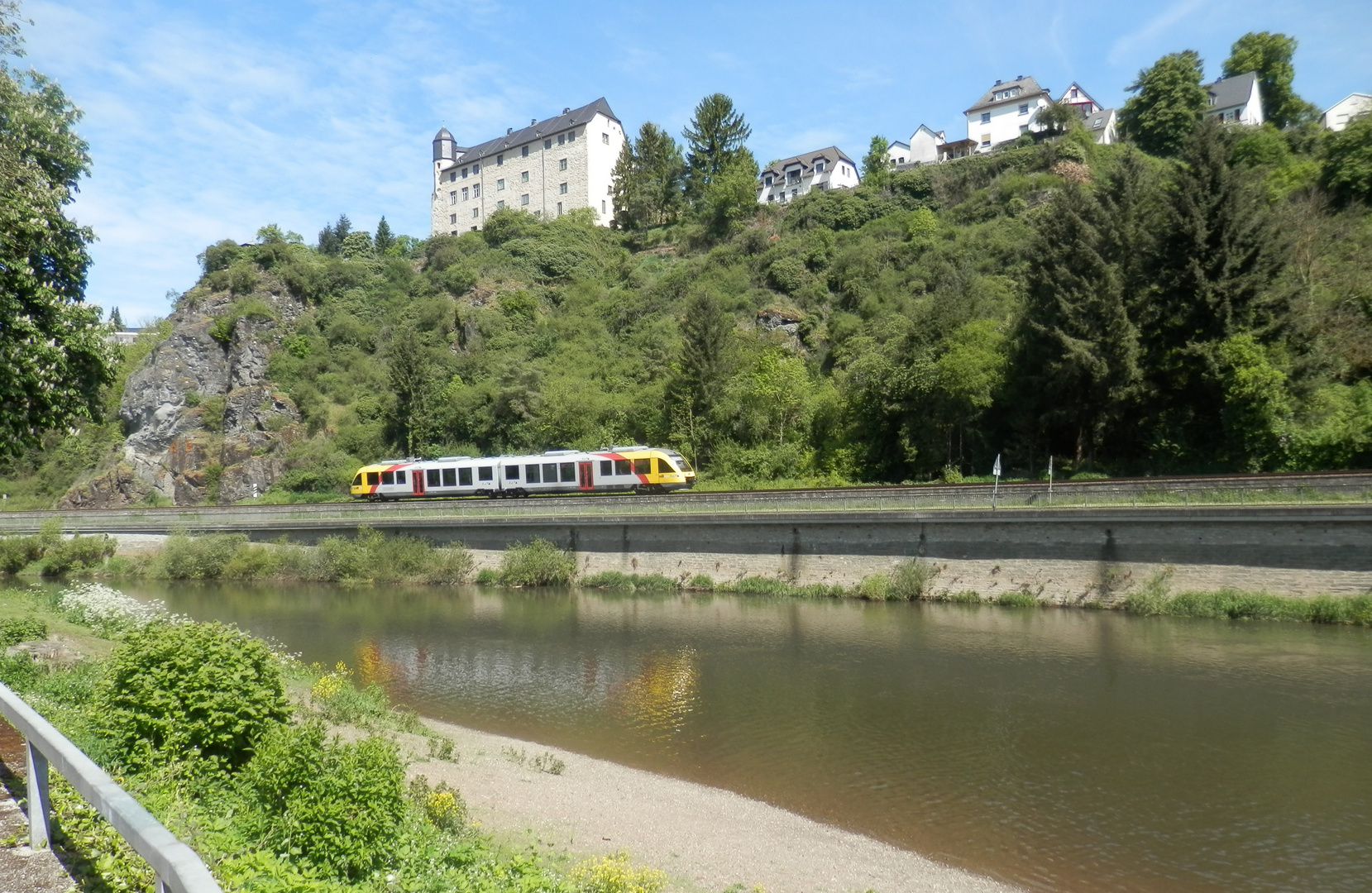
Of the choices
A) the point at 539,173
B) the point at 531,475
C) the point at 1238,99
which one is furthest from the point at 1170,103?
the point at 539,173

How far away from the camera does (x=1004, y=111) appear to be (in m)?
75.6

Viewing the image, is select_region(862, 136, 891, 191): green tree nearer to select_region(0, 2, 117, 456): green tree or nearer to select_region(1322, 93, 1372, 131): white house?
select_region(1322, 93, 1372, 131): white house

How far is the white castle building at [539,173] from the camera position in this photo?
8300 centimetres

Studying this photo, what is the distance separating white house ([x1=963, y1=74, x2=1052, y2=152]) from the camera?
7406cm

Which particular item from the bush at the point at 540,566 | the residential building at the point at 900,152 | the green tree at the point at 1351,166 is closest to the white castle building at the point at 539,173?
the residential building at the point at 900,152

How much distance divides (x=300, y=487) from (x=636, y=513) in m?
32.5

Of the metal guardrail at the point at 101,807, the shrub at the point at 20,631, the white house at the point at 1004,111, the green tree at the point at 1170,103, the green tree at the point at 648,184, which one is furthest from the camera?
the green tree at the point at 648,184

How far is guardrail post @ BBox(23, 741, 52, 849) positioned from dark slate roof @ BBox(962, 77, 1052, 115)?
82.1 m

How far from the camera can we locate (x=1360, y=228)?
34875 millimetres

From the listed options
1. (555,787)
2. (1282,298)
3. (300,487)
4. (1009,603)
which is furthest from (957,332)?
(300,487)

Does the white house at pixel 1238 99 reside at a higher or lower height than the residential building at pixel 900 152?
lower

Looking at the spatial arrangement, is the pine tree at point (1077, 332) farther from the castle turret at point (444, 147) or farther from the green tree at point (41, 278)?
the castle turret at point (444, 147)

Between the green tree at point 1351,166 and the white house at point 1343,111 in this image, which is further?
the white house at point 1343,111

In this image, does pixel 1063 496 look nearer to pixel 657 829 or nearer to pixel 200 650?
pixel 657 829
